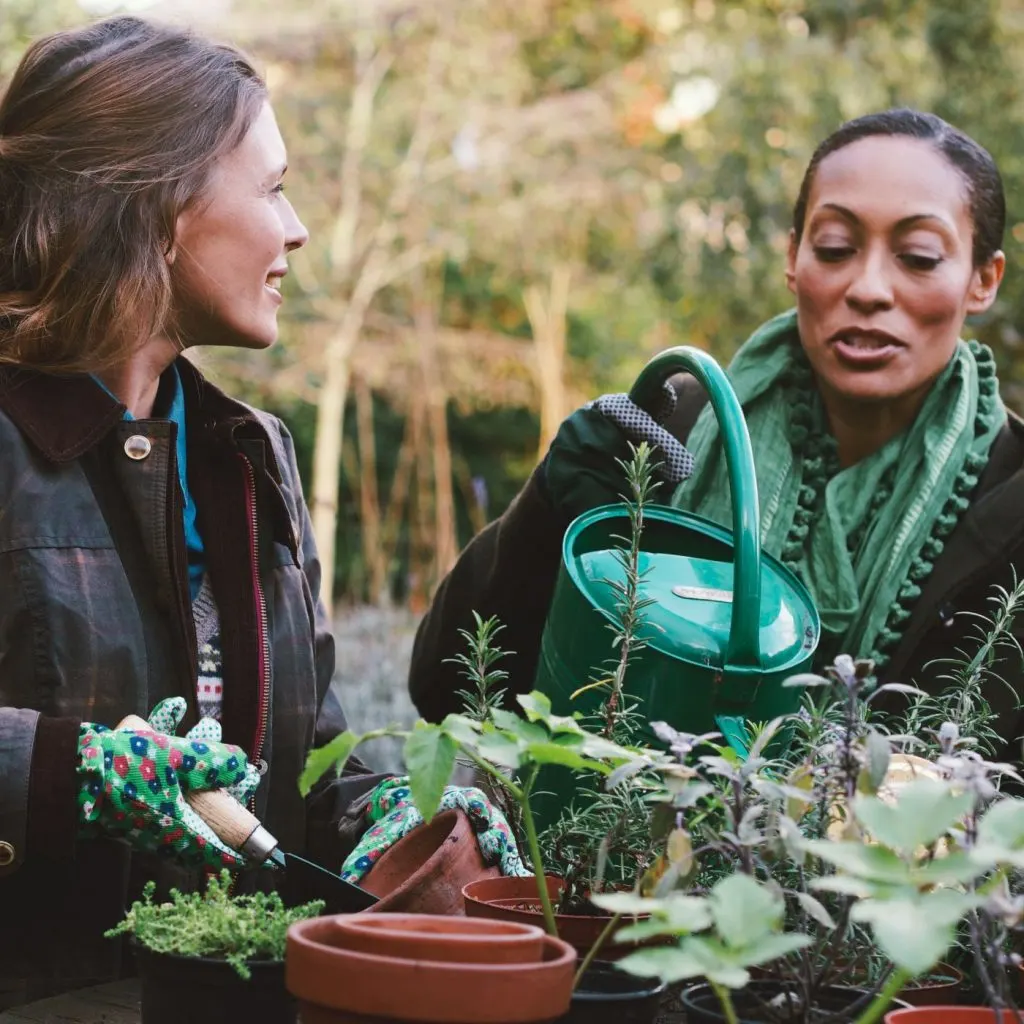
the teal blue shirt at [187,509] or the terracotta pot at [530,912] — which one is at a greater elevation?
the teal blue shirt at [187,509]

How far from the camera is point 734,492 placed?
1.40 m

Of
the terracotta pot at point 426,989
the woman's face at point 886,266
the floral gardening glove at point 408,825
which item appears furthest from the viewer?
the woman's face at point 886,266

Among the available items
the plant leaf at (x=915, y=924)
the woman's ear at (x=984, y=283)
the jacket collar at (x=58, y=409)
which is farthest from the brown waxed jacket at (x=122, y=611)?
the woman's ear at (x=984, y=283)

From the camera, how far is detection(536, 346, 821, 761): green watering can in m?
1.35

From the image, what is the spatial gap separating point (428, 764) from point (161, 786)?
477mm

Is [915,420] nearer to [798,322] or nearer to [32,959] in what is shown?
[798,322]

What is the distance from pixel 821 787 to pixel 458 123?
1120 centimetres

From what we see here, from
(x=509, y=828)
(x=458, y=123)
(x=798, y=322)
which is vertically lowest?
(x=509, y=828)

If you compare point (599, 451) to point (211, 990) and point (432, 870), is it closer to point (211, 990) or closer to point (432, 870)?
point (432, 870)

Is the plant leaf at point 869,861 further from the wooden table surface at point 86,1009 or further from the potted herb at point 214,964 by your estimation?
the wooden table surface at point 86,1009

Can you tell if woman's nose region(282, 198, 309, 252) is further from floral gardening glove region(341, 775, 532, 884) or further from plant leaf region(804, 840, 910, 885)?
plant leaf region(804, 840, 910, 885)

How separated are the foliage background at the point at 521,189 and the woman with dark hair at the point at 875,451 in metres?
4.94

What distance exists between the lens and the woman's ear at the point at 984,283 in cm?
246

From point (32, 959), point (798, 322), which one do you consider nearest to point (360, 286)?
point (798, 322)
